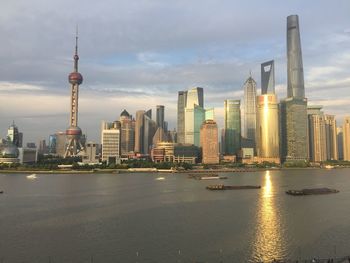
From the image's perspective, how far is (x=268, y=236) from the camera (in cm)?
4322

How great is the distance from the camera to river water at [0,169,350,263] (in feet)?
120

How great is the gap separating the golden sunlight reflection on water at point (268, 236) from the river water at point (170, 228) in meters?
0.10

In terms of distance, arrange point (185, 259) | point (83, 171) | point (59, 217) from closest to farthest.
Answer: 1. point (185, 259)
2. point (59, 217)
3. point (83, 171)

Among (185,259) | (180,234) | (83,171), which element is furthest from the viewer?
(83,171)

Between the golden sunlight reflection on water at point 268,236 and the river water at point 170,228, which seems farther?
the river water at point 170,228

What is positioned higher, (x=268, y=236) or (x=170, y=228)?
(x=170, y=228)

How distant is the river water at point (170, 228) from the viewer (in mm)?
36688

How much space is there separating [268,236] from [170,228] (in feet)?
38.0

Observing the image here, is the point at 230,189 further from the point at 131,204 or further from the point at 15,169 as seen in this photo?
the point at 15,169

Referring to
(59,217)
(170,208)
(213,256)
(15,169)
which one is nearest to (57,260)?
(213,256)

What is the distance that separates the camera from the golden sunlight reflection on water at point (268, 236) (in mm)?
36344

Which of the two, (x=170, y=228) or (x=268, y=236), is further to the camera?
(x=170, y=228)

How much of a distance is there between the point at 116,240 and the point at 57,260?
812 cm

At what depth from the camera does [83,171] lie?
172 metres
